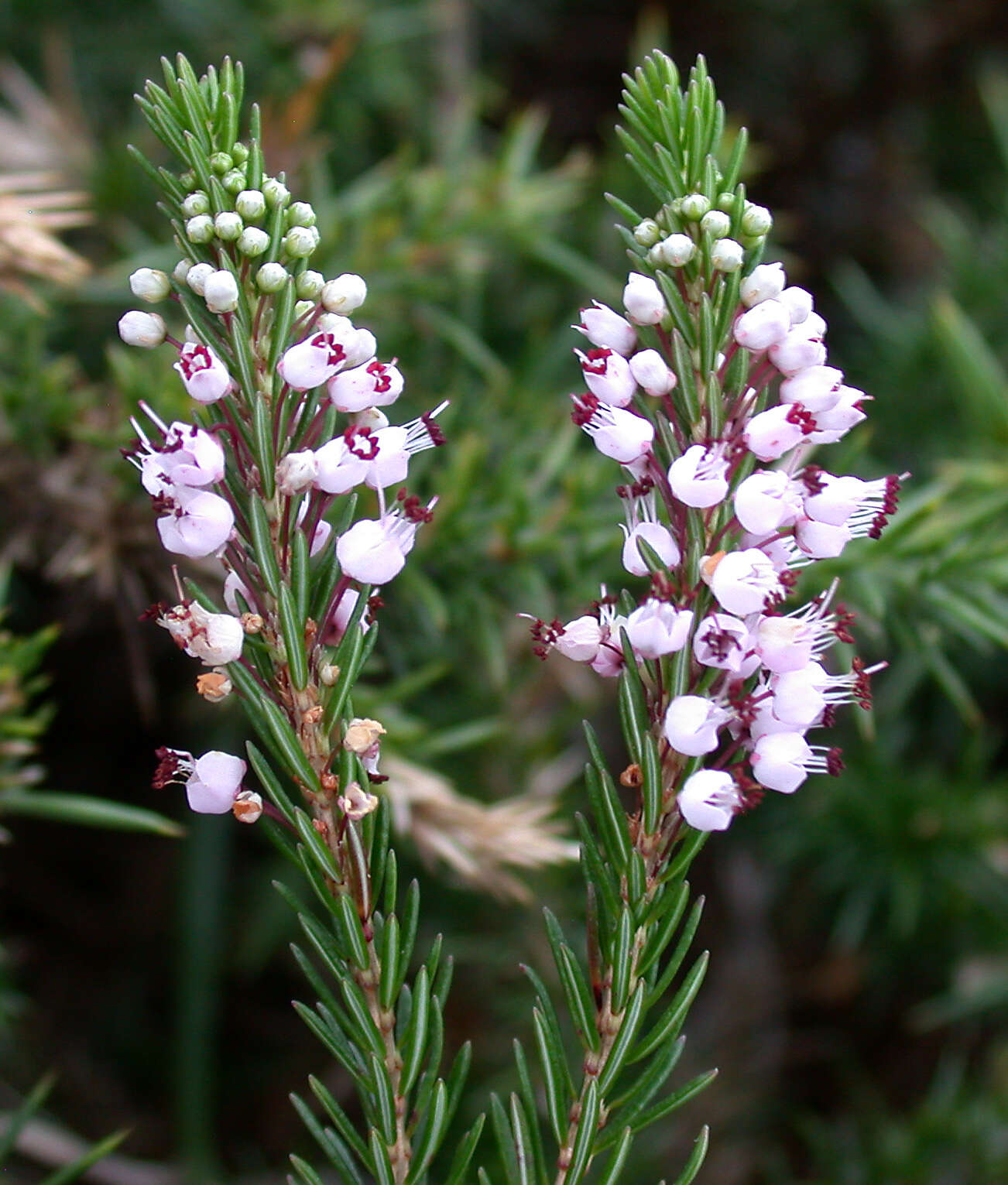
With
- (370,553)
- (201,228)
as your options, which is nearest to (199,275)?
(201,228)

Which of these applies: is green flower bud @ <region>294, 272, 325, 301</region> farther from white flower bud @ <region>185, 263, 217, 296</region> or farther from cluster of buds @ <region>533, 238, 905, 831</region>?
cluster of buds @ <region>533, 238, 905, 831</region>

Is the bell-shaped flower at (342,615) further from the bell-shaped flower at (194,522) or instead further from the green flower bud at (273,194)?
the green flower bud at (273,194)

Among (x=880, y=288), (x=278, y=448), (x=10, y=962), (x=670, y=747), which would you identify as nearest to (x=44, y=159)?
(x=10, y=962)

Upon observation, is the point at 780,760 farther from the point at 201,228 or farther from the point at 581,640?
the point at 201,228

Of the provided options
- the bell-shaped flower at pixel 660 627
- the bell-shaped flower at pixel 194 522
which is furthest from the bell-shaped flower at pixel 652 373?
the bell-shaped flower at pixel 194 522

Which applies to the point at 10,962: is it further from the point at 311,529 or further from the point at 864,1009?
the point at 864,1009

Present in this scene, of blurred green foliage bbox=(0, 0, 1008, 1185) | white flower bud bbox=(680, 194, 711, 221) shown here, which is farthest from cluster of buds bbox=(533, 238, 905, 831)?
blurred green foliage bbox=(0, 0, 1008, 1185)
